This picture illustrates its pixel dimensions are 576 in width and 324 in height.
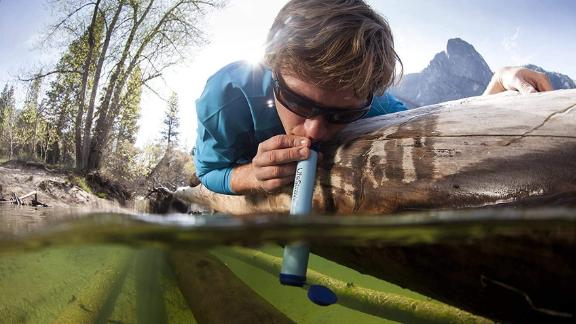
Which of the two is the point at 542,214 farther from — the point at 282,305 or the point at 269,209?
the point at 282,305

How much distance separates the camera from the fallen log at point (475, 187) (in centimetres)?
65

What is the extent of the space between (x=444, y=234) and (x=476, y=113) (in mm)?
733

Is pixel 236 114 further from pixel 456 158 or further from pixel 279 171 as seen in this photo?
pixel 456 158

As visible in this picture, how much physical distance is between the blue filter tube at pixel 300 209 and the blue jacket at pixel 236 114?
535mm

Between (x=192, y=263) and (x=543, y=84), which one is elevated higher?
(x=543, y=84)

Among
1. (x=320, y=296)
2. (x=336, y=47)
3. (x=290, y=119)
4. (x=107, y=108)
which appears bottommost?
(x=320, y=296)

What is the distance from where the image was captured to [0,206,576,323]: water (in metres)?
0.40

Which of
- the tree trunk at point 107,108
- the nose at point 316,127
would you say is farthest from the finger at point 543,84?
the tree trunk at point 107,108

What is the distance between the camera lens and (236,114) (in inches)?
69.3

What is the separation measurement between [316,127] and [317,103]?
0.27 ft

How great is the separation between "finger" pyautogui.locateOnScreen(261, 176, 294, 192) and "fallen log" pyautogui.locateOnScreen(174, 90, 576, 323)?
0.36 feet

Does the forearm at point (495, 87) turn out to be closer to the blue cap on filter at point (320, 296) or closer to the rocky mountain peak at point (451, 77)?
the blue cap on filter at point (320, 296)

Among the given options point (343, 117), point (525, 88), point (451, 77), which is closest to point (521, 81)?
point (525, 88)

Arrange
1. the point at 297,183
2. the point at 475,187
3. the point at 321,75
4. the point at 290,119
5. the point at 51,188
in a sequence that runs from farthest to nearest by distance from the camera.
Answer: the point at 51,188 → the point at 290,119 → the point at 321,75 → the point at 297,183 → the point at 475,187
